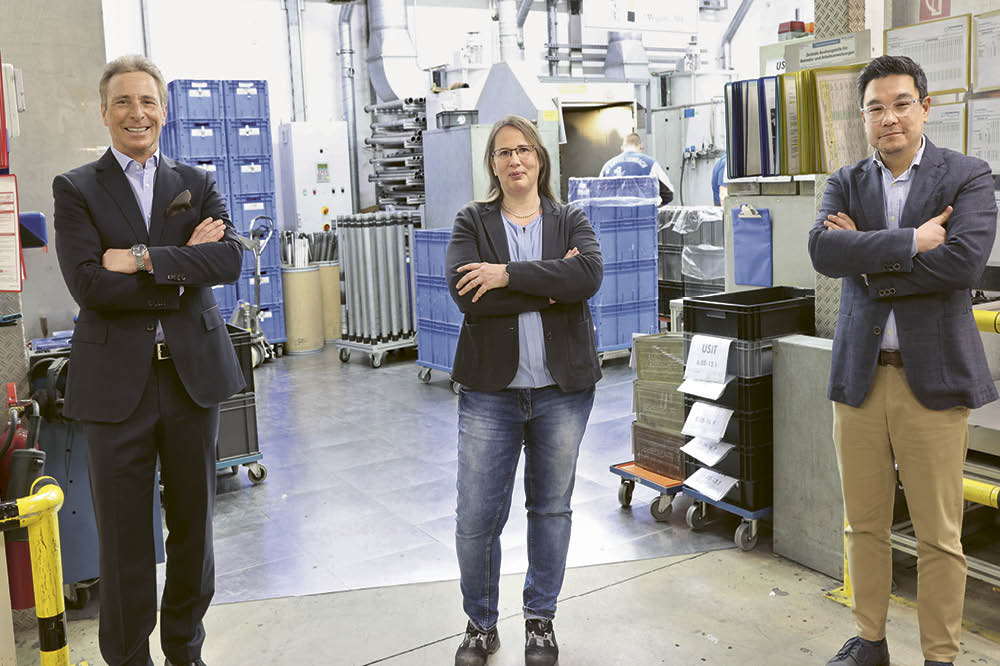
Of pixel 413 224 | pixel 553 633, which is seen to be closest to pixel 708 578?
pixel 553 633

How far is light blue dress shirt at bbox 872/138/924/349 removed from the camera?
257cm

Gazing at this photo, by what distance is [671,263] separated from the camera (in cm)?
892

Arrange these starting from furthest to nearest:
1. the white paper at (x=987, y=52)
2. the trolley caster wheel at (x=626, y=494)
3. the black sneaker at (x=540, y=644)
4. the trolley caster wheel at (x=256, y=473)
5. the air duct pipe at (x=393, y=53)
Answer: the air duct pipe at (x=393, y=53) → the trolley caster wheel at (x=256, y=473) → the trolley caster wheel at (x=626, y=494) → the white paper at (x=987, y=52) → the black sneaker at (x=540, y=644)

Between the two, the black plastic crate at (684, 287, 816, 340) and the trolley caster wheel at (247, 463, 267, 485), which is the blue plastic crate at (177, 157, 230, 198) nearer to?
the trolley caster wheel at (247, 463, 267, 485)

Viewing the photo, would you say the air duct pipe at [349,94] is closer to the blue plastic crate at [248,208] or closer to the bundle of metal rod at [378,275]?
the blue plastic crate at [248,208]

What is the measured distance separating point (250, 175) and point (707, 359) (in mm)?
6236

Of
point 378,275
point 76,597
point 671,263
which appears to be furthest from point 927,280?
point 671,263

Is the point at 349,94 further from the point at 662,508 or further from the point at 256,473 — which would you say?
the point at 662,508

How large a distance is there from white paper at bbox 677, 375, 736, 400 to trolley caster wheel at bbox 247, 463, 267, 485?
2361 millimetres

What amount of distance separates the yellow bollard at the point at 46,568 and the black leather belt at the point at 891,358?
2138 mm

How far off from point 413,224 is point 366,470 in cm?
346

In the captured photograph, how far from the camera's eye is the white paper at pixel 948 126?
10.2 feet

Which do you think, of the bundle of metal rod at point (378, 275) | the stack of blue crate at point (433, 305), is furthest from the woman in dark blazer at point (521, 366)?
the bundle of metal rod at point (378, 275)

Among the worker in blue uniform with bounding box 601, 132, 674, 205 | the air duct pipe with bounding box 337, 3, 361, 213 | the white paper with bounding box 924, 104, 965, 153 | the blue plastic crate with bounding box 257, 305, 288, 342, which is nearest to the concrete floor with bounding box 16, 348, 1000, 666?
the white paper with bounding box 924, 104, 965, 153
